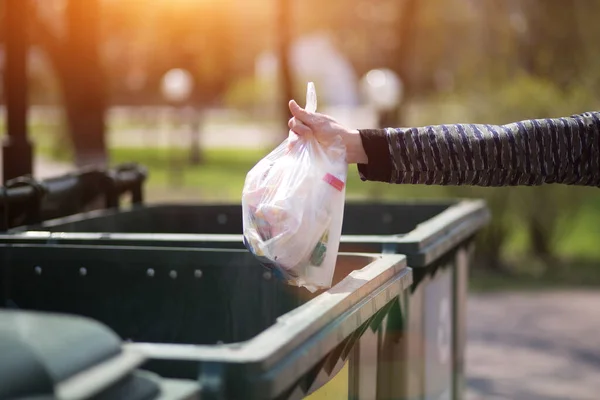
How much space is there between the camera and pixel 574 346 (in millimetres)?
8531

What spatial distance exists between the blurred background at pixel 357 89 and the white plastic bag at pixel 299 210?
380 cm

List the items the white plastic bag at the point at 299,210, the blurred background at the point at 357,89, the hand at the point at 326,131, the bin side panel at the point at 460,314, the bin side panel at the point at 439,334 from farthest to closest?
the blurred background at the point at 357,89, the bin side panel at the point at 460,314, the bin side panel at the point at 439,334, the hand at the point at 326,131, the white plastic bag at the point at 299,210

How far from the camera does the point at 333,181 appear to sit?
8.55ft

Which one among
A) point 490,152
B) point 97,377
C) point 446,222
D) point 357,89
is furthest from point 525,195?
point 357,89

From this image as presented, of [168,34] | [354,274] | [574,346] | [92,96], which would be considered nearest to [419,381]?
[354,274]

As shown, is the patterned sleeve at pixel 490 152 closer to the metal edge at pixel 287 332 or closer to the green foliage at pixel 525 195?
the metal edge at pixel 287 332

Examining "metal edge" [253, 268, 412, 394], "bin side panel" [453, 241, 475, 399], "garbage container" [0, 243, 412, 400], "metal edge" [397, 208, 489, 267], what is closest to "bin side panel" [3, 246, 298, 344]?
"garbage container" [0, 243, 412, 400]

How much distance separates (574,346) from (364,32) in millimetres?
51926

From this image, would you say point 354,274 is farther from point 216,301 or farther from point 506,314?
point 506,314

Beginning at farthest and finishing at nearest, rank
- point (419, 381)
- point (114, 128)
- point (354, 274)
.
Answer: point (114, 128), point (419, 381), point (354, 274)

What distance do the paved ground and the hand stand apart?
4.40 meters

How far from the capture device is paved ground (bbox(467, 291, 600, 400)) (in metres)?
7.09

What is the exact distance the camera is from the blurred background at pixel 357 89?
362 inches

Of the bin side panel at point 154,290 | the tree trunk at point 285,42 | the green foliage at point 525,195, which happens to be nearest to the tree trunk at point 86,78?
the green foliage at point 525,195
